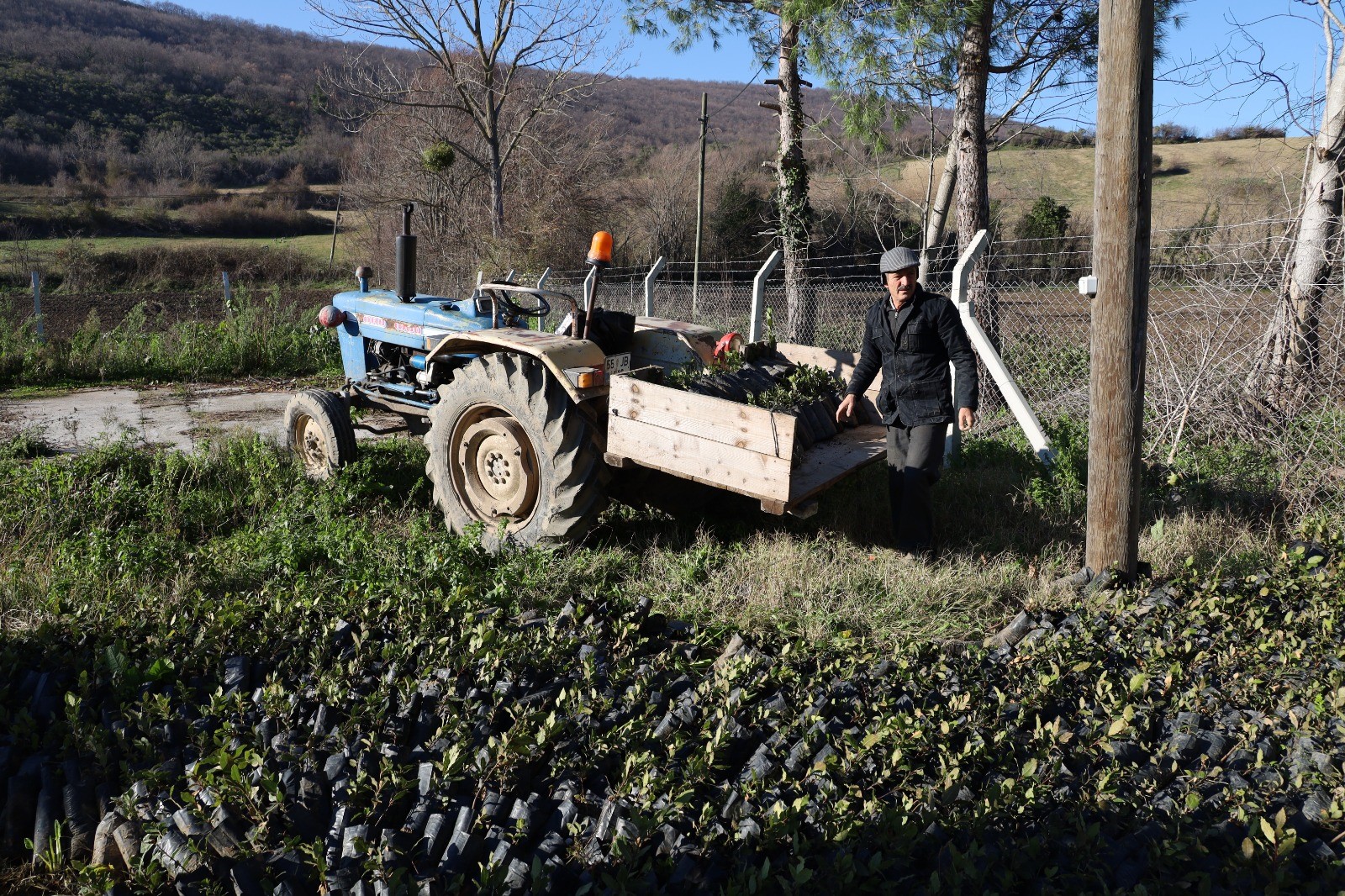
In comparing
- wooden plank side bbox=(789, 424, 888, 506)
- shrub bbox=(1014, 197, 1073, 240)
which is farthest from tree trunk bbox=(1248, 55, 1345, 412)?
shrub bbox=(1014, 197, 1073, 240)

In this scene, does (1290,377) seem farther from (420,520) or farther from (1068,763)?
(420,520)

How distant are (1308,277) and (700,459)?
439 centimetres

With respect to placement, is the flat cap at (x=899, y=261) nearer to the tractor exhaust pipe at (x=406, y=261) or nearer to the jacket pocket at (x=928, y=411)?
the jacket pocket at (x=928, y=411)

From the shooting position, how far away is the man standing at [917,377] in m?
4.53

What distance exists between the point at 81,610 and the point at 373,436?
4.00m

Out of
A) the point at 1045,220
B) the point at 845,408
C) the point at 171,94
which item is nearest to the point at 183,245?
the point at 1045,220

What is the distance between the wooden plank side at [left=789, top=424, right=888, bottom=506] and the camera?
4.11 m

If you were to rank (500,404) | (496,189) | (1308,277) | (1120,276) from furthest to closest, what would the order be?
(496,189) → (1308,277) → (500,404) → (1120,276)

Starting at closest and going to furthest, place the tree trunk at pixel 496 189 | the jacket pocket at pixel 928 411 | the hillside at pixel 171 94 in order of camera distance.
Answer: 1. the jacket pocket at pixel 928 411
2. the tree trunk at pixel 496 189
3. the hillside at pixel 171 94

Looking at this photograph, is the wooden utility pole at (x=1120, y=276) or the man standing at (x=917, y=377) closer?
the wooden utility pole at (x=1120, y=276)

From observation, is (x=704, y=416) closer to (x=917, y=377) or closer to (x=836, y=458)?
(x=836, y=458)

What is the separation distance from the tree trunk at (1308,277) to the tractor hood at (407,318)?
505 centimetres

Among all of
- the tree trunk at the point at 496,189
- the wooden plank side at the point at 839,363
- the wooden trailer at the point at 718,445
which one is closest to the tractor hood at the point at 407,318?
the wooden trailer at the point at 718,445

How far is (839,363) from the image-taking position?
5.41m
